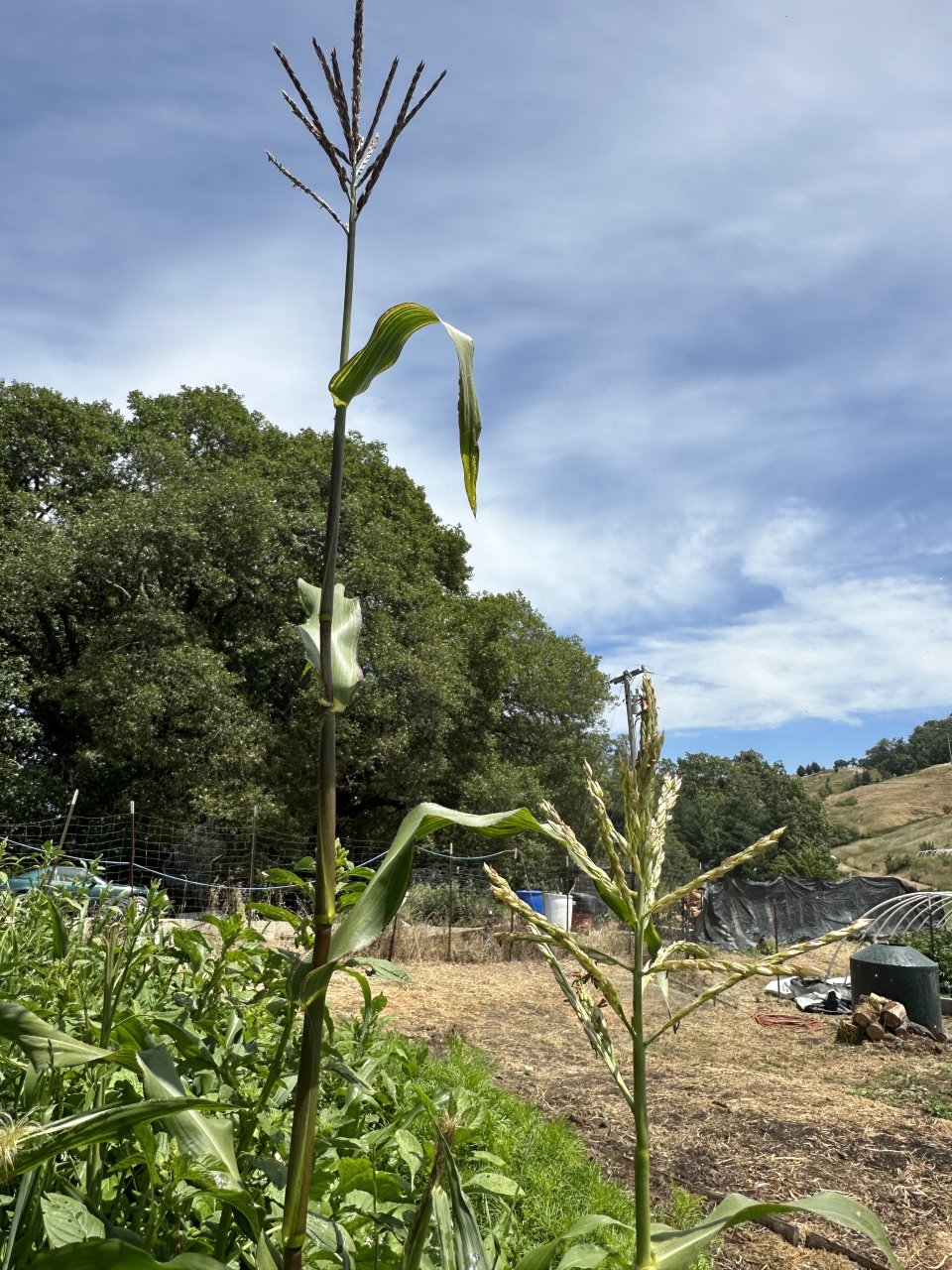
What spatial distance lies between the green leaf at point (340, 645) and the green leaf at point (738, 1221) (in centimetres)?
55

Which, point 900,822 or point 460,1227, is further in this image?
point 900,822

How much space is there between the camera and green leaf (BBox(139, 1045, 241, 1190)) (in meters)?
0.92

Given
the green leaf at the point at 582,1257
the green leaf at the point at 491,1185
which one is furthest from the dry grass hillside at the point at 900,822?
the green leaf at the point at 582,1257

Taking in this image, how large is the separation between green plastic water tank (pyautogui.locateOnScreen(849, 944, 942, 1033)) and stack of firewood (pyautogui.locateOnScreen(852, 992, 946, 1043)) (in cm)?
34

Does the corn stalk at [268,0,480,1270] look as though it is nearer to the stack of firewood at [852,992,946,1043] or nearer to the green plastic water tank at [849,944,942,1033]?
the stack of firewood at [852,992,946,1043]

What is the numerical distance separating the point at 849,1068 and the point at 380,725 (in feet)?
32.0

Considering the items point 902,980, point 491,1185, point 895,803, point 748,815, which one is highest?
point 895,803

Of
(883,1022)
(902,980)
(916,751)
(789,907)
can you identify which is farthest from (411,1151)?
(916,751)

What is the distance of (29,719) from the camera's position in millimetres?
14672

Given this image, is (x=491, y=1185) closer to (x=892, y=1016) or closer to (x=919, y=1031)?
(x=892, y=1016)

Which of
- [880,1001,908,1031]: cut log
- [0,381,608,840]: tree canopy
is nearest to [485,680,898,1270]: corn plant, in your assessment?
[880,1001,908,1031]: cut log

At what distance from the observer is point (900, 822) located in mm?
57969

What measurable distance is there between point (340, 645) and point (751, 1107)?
5995 mm

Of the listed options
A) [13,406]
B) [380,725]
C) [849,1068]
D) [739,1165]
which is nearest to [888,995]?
[849,1068]
